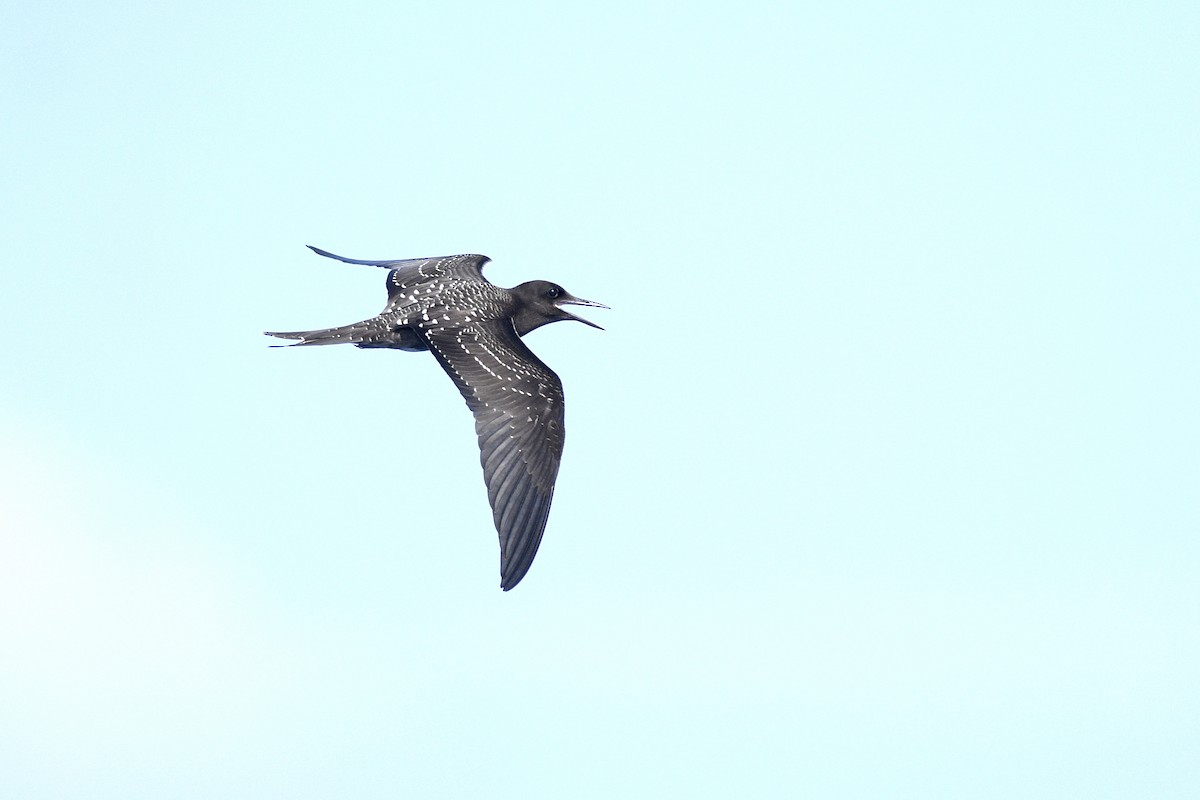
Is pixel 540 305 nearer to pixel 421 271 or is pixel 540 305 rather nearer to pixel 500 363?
pixel 421 271

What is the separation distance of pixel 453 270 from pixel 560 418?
13.5ft

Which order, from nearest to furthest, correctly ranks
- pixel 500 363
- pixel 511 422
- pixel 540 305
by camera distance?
pixel 511 422
pixel 500 363
pixel 540 305

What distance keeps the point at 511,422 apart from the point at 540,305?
10.5ft

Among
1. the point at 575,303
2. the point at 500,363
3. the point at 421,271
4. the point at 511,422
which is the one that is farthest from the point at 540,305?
the point at 511,422

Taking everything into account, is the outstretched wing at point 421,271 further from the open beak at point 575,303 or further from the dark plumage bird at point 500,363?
the open beak at point 575,303

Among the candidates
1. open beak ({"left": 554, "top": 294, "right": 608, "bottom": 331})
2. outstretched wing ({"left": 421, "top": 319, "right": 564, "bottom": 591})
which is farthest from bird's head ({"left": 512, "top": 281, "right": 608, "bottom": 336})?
outstretched wing ({"left": 421, "top": 319, "right": 564, "bottom": 591})

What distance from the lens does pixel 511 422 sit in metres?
18.7

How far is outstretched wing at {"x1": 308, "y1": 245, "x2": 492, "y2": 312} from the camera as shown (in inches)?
847

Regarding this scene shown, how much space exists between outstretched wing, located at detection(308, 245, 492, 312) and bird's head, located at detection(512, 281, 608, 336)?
87cm

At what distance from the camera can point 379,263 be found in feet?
75.4

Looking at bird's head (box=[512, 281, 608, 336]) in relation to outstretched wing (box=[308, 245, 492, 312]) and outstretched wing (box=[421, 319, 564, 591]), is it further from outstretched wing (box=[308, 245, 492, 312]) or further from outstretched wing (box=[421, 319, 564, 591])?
outstretched wing (box=[421, 319, 564, 591])

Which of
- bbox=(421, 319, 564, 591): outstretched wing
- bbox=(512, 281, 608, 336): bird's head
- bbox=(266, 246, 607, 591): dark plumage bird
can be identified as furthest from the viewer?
bbox=(512, 281, 608, 336): bird's head

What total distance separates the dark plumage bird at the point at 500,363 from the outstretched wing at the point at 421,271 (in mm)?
32

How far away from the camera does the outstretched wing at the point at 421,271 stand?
21.5 m
